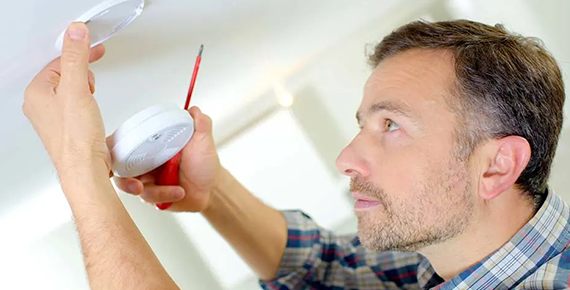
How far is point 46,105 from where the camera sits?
74 cm

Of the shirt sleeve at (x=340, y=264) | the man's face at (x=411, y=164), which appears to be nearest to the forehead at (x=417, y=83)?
the man's face at (x=411, y=164)

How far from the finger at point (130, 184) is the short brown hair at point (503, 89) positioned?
448mm

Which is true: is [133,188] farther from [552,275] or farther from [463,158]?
[552,275]

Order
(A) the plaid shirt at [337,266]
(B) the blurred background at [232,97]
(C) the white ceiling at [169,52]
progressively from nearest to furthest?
(C) the white ceiling at [169,52] → (B) the blurred background at [232,97] → (A) the plaid shirt at [337,266]

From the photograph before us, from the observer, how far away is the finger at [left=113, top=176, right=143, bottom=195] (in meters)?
0.94

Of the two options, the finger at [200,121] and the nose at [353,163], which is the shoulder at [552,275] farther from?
the finger at [200,121]

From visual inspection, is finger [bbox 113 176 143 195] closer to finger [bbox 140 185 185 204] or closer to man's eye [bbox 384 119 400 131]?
finger [bbox 140 185 185 204]

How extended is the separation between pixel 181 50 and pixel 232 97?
0.31 m

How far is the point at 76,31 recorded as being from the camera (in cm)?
70

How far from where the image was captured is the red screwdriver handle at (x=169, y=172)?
3.24ft

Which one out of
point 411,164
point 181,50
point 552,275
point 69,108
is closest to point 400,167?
point 411,164

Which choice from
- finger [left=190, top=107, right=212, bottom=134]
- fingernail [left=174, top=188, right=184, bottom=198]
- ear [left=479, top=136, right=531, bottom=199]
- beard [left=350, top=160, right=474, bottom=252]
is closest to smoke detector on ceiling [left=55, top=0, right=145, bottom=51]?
finger [left=190, top=107, right=212, bottom=134]

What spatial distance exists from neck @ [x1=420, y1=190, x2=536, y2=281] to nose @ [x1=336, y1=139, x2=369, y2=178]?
0.16m

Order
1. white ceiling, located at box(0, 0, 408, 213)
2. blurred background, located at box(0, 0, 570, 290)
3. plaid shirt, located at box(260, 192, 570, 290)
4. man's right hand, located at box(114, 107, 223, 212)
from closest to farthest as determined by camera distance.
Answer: white ceiling, located at box(0, 0, 408, 213), blurred background, located at box(0, 0, 570, 290), man's right hand, located at box(114, 107, 223, 212), plaid shirt, located at box(260, 192, 570, 290)
